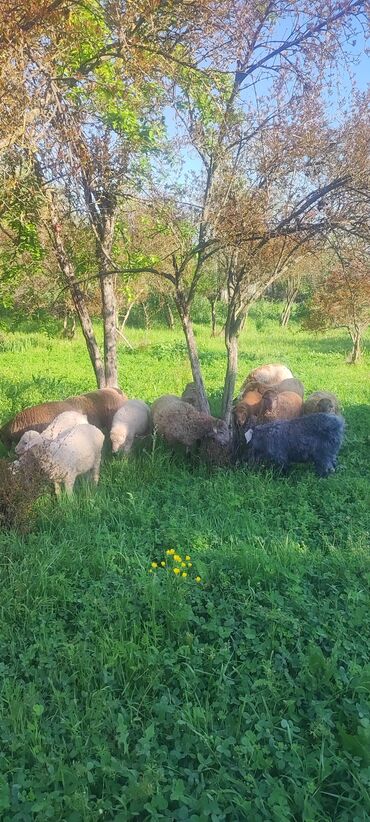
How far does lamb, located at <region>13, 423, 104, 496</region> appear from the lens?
6.21 m

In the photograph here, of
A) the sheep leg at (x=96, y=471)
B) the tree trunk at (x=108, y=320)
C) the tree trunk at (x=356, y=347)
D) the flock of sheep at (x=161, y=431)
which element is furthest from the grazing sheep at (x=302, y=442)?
the tree trunk at (x=356, y=347)

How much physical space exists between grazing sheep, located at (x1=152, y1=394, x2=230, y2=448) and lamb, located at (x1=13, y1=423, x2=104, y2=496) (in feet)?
3.74

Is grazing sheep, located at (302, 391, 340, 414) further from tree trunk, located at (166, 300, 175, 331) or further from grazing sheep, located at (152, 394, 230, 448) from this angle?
tree trunk, located at (166, 300, 175, 331)

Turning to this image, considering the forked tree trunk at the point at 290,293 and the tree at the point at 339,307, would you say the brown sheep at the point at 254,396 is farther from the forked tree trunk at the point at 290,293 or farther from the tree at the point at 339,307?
the forked tree trunk at the point at 290,293

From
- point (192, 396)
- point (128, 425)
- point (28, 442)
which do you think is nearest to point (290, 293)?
point (192, 396)

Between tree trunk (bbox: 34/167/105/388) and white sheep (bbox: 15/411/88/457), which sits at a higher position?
tree trunk (bbox: 34/167/105/388)

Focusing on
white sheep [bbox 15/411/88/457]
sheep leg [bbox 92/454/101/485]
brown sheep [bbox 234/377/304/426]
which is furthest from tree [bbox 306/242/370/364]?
sheep leg [bbox 92/454/101/485]

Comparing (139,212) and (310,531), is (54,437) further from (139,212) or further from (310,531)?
(139,212)

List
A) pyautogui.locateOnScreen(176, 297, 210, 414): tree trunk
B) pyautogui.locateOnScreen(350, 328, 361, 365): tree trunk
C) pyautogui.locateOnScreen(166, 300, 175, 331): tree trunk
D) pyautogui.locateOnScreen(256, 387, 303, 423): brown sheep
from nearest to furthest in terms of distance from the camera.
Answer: pyautogui.locateOnScreen(176, 297, 210, 414): tree trunk → pyautogui.locateOnScreen(256, 387, 303, 423): brown sheep → pyautogui.locateOnScreen(350, 328, 361, 365): tree trunk → pyautogui.locateOnScreen(166, 300, 175, 331): tree trunk

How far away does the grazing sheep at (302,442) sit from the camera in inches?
290

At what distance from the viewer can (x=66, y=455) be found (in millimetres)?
6461

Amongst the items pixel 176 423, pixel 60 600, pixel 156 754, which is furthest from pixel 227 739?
pixel 176 423

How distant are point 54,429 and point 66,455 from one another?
0.87 m

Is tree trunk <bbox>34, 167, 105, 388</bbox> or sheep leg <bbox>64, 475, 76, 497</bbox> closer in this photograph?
sheep leg <bbox>64, 475, 76, 497</bbox>
